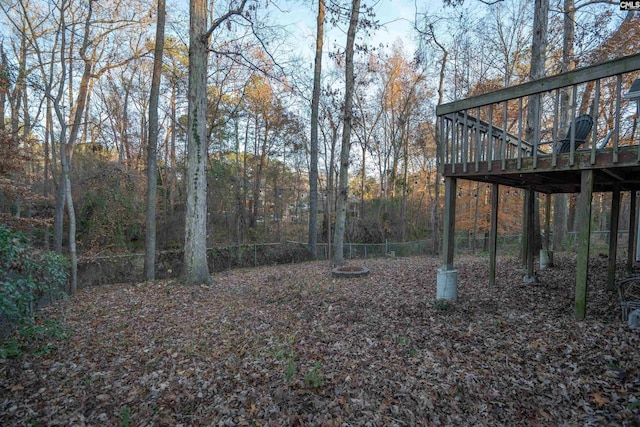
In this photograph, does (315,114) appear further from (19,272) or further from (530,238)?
(19,272)

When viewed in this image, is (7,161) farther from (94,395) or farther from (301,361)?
(301,361)

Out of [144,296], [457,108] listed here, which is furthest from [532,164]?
[144,296]

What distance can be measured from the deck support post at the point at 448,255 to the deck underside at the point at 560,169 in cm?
32

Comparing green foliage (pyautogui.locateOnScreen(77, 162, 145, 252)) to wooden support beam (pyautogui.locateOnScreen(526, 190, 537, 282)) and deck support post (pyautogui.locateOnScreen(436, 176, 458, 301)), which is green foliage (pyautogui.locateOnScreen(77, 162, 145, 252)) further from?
wooden support beam (pyautogui.locateOnScreen(526, 190, 537, 282))

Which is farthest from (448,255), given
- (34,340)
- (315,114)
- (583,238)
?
(315,114)

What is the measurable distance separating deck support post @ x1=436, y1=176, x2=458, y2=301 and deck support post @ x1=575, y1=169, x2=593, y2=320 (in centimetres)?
165

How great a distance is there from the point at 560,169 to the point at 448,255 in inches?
82.4

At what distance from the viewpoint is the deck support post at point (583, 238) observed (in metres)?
4.14

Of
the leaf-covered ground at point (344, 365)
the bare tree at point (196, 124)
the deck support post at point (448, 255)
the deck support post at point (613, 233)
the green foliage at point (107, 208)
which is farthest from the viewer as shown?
the green foliage at point (107, 208)

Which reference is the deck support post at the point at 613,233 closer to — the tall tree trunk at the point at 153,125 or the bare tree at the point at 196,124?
the bare tree at the point at 196,124

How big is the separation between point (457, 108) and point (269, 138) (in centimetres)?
1532

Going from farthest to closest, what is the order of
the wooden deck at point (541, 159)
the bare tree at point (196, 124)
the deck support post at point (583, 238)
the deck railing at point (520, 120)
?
the bare tree at point (196, 124), the deck support post at point (583, 238), the wooden deck at point (541, 159), the deck railing at point (520, 120)

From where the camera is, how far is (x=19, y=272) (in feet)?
13.4

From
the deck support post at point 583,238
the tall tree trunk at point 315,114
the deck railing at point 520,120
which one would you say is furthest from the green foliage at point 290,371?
the tall tree trunk at point 315,114
